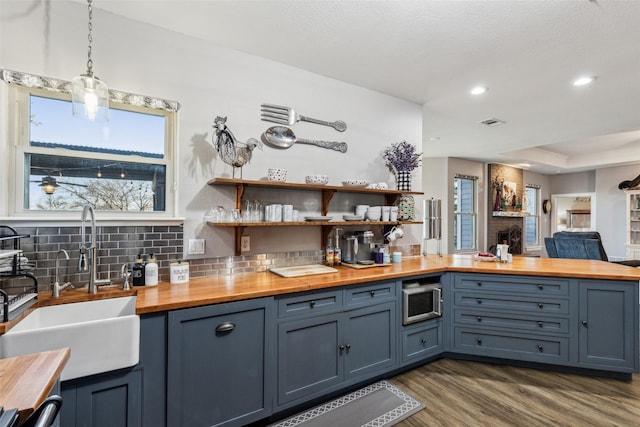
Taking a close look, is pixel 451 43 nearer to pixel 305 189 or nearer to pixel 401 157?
pixel 401 157

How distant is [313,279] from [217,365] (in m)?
0.80

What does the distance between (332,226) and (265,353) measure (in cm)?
127

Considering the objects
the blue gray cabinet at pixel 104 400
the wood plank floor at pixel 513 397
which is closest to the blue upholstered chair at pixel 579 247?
the wood plank floor at pixel 513 397

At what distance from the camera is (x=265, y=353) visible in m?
1.82

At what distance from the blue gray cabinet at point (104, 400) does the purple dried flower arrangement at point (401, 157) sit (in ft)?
8.72

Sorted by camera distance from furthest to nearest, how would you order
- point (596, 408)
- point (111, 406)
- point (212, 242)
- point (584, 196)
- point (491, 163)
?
point (584, 196) → point (491, 163) → point (212, 242) → point (596, 408) → point (111, 406)

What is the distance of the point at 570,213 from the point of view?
28.1ft

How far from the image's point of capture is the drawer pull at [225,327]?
168cm

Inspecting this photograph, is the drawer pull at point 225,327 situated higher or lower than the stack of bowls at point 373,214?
lower

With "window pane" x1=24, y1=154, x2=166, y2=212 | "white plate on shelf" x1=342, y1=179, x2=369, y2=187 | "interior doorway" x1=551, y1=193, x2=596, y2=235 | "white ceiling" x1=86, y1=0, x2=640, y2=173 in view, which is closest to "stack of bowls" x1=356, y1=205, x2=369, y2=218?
"white plate on shelf" x1=342, y1=179, x2=369, y2=187

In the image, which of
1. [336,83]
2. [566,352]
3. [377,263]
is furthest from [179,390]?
[566,352]

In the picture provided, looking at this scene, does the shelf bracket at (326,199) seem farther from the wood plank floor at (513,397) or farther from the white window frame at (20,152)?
the wood plank floor at (513,397)

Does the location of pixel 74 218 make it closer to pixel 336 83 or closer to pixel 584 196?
pixel 336 83

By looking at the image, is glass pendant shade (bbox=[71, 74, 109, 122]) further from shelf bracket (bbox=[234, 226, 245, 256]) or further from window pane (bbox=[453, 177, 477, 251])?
window pane (bbox=[453, 177, 477, 251])
